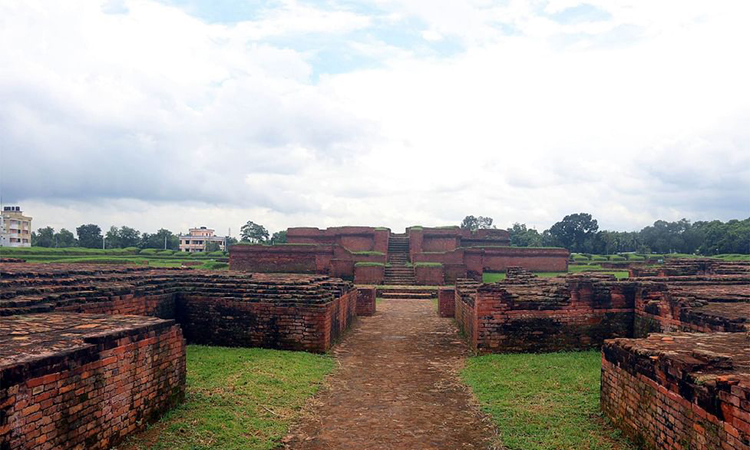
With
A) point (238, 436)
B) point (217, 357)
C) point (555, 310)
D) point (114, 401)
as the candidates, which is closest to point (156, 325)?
point (114, 401)

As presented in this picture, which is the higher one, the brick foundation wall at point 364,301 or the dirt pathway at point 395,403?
the brick foundation wall at point 364,301

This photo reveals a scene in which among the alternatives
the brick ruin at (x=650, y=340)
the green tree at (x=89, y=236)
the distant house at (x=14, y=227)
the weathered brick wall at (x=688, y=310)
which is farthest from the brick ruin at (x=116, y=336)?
the distant house at (x=14, y=227)

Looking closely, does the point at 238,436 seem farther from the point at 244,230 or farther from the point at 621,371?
the point at 244,230

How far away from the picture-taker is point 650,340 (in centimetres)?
461

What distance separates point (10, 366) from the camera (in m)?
3.05

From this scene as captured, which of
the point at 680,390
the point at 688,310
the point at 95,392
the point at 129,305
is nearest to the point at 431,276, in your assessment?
the point at 688,310

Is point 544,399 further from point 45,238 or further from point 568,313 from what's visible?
point 45,238

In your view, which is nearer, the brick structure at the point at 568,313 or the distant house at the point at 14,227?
the brick structure at the point at 568,313

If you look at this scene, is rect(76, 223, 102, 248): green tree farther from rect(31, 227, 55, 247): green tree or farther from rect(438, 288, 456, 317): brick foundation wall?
rect(438, 288, 456, 317): brick foundation wall

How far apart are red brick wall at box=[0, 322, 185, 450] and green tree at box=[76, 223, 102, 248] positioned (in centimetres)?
5006

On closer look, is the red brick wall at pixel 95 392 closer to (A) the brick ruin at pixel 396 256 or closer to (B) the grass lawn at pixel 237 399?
(B) the grass lawn at pixel 237 399

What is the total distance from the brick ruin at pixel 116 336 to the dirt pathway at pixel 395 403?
3.23 feet

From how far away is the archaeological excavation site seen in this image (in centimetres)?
338

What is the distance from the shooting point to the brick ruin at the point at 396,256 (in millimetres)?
21484
